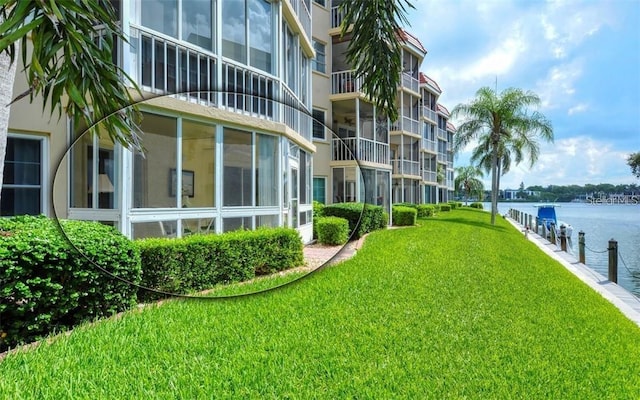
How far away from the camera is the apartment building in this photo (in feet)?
5.57

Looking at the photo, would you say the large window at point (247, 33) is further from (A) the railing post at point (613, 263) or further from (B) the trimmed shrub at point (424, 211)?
(B) the trimmed shrub at point (424, 211)

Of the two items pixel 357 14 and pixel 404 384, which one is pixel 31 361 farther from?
pixel 357 14

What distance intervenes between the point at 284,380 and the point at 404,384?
88 cm

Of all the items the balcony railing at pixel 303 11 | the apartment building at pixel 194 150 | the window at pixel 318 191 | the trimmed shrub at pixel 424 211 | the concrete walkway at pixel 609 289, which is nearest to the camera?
the apartment building at pixel 194 150

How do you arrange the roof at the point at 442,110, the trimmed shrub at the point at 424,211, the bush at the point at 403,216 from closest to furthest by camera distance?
the bush at the point at 403,216 < the trimmed shrub at the point at 424,211 < the roof at the point at 442,110

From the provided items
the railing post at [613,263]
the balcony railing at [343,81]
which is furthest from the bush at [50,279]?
the balcony railing at [343,81]

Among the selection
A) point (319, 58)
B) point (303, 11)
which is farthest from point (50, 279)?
point (319, 58)

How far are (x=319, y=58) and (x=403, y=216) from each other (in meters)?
8.22

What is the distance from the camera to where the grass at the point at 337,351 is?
2.70 metres

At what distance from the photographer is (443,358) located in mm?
3336

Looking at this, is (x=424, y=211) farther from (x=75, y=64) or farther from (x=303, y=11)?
(x=75, y=64)

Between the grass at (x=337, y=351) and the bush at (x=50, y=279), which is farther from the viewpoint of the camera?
Result: the bush at (x=50, y=279)

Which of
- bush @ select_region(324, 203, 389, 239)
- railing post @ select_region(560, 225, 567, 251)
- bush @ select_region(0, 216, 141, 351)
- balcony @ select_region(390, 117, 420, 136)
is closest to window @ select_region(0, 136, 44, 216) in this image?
bush @ select_region(0, 216, 141, 351)

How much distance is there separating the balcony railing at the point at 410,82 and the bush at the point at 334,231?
87.2 ft
